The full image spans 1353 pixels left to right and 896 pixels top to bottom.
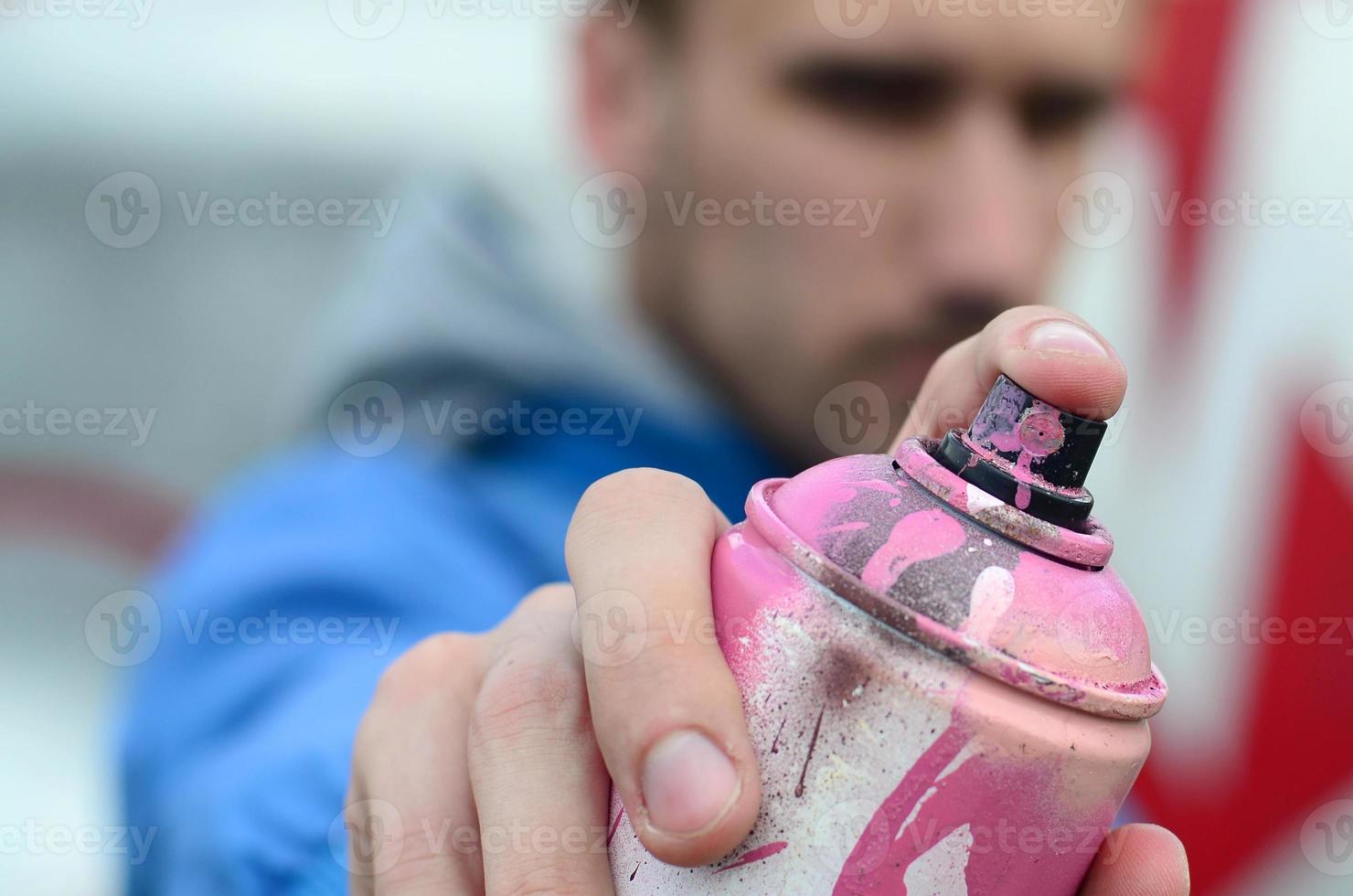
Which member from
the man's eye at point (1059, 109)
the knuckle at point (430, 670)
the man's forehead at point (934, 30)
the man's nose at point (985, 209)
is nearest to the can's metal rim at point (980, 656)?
the knuckle at point (430, 670)

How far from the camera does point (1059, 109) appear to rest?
5.68ft

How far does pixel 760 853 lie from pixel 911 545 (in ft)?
0.66

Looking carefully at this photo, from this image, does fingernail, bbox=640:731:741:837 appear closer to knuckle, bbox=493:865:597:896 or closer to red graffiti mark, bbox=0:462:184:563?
knuckle, bbox=493:865:597:896

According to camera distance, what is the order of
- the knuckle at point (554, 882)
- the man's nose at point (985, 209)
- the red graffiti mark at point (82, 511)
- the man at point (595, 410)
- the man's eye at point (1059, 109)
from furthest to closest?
the red graffiti mark at point (82, 511) < the man's eye at point (1059, 109) < the man's nose at point (985, 209) < the man at point (595, 410) < the knuckle at point (554, 882)

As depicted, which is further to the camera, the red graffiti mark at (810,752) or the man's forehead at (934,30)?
the man's forehead at (934,30)

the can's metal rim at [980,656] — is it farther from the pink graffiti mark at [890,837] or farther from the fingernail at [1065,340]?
the fingernail at [1065,340]

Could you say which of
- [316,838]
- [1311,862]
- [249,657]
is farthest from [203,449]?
[1311,862]

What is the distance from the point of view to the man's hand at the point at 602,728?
0.59 m

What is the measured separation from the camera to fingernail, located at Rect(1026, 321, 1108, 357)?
66 cm

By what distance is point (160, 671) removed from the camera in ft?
5.11

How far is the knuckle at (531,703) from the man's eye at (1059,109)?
136 cm

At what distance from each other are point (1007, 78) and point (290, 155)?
9.32 feet

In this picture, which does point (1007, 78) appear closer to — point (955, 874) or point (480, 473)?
point (480, 473)

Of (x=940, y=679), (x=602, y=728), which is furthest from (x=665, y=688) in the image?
(x=940, y=679)
